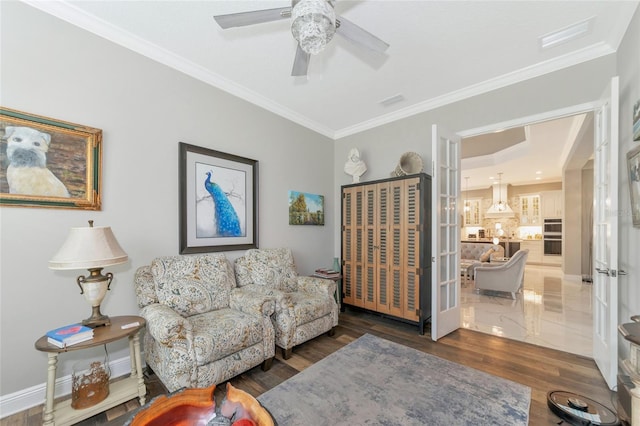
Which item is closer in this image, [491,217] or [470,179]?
[470,179]

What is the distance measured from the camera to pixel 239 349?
2.13 meters

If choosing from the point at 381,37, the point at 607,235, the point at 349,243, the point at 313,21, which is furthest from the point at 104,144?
the point at 607,235

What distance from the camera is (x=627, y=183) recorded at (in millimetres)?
2033

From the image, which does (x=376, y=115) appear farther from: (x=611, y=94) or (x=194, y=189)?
(x=194, y=189)

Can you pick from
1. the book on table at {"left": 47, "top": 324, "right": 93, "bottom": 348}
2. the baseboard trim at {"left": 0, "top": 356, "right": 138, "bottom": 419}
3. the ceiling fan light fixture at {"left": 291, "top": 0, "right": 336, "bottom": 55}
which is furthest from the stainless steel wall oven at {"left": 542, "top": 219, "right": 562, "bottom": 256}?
the baseboard trim at {"left": 0, "top": 356, "right": 138, "bottom": 419}

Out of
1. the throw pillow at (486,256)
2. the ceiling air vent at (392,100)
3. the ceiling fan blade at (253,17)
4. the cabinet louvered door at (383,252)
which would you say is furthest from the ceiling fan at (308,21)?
the throw pillow at (486,256)

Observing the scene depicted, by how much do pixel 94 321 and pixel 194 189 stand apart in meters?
1.40

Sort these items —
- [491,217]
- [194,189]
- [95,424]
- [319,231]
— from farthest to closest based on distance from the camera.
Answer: [491,217] → [319,231] → [194,189] → [95,424]

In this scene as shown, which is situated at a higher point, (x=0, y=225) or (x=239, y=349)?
(x=0, y=225)

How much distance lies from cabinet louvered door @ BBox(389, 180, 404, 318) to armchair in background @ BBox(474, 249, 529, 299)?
8.56ft

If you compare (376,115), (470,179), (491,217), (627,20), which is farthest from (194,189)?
(491,217)

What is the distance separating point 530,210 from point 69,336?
11288 millimetres

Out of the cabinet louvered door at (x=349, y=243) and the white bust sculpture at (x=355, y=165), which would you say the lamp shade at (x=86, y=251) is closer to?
the cabinet louvered door at (x=349, y=243)

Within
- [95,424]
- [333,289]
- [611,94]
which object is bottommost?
[95,424]
